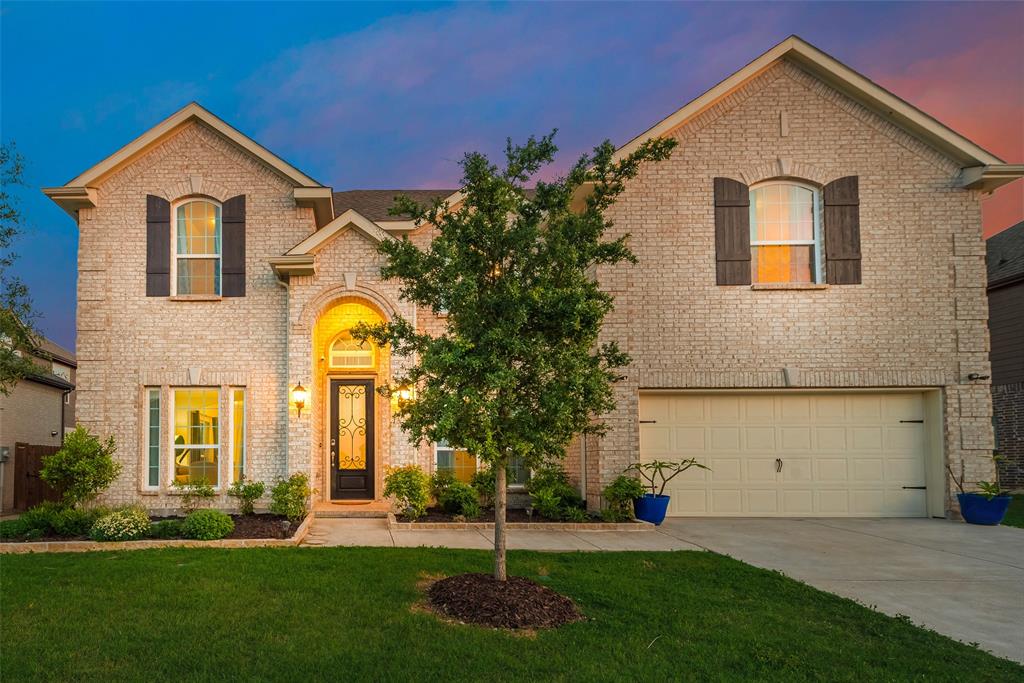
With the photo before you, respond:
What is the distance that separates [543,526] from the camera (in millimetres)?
10586

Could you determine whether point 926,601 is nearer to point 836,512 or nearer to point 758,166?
point 836,512

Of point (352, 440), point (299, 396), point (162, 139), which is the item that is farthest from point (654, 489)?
point (162, 139)

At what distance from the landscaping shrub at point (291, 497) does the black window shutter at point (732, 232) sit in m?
8.03

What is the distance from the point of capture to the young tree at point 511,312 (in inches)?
230

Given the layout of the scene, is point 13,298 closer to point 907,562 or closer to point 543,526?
point 543,526

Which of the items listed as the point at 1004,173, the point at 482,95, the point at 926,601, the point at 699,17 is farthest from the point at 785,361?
the point at 482,95

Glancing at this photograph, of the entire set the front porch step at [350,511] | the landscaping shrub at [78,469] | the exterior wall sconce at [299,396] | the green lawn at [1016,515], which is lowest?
the green lawn at [1016,515]

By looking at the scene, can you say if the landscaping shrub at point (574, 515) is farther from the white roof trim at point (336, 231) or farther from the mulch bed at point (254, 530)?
the white roof trim at point (336, 231)

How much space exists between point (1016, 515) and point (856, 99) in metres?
8.79

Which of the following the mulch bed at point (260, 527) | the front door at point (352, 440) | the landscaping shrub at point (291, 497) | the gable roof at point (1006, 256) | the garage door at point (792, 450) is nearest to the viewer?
the mulch bed at point (260, 527)

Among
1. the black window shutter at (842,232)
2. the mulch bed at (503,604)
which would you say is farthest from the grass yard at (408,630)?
the black window shutter at (842,232)

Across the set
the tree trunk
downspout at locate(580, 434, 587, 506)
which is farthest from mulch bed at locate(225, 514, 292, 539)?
downspout at locate(580, 434, 587, 506)

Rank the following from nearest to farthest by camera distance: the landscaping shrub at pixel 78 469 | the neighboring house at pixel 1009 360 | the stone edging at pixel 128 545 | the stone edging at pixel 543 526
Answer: the stone edging at pixel 128 545
the stone edging at pixel 543 526
the landscaping shrub at pixel 78 469
the neighboring house at pixel 1009 360

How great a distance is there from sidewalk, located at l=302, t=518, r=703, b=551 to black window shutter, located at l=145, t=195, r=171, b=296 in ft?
17.6
